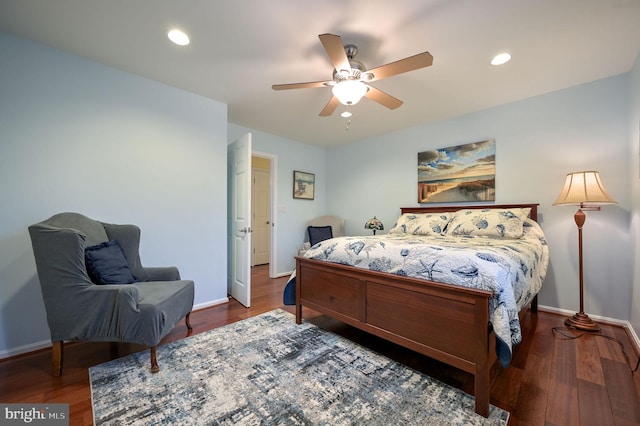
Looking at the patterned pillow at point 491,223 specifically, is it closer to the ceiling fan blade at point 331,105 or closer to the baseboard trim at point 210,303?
the ceiling fan blade at point 331,105

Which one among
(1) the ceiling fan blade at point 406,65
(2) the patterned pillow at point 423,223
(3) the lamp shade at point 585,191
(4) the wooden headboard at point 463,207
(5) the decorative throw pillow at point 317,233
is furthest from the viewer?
(5) the decorative throw pillow at point 317,233

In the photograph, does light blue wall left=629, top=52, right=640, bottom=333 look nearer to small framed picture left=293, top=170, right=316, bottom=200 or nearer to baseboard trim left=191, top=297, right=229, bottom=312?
baseboard trim left=191, top=297, right=229, bottom=312

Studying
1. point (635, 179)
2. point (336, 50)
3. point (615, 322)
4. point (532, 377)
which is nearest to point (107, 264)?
point (336, 50)

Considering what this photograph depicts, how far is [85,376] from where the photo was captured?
1701 millimetres

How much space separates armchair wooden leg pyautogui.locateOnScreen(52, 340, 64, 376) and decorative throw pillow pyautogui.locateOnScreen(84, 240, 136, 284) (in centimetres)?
43

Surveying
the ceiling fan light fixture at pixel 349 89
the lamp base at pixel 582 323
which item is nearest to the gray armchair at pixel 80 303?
the ceiling fan light fixture at pixel 349 89

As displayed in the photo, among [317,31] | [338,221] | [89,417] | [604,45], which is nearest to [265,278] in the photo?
[338,221]

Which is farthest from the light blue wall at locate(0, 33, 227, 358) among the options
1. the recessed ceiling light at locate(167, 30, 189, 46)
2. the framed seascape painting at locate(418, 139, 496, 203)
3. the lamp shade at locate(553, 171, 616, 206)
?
the lamp shade at locate(553, 171, 616, 206)

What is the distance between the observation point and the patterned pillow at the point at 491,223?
264 cm

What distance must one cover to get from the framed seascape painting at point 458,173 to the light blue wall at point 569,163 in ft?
0.30

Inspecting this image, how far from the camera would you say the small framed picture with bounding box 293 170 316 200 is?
4.72m

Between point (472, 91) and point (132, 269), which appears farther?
point (472, 91)

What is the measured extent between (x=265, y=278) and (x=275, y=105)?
9.16 ft

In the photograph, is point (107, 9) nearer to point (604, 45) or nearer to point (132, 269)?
point (132, 269)
